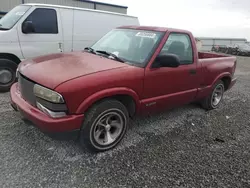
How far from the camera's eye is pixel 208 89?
4629mm

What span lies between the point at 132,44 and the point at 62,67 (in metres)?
1.29

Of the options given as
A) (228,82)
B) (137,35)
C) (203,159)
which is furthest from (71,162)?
(228,82)

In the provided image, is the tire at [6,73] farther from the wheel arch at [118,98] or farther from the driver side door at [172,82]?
the driver side door at [172,82]

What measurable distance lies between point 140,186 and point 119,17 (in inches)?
242

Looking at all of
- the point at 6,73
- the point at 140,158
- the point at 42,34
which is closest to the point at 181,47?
the point at 140,158

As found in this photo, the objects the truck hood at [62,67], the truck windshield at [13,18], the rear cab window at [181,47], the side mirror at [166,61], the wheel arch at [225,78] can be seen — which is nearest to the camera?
the truck hood at [62,67]

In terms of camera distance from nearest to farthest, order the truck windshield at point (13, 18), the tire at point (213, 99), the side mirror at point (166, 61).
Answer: the side mirror at point (166, 61) → the tire at point (213, 99) → the truck windshield at point (13, 18)

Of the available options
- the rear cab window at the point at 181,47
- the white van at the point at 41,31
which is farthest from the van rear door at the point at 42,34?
the rear cab window at the point at 181,47

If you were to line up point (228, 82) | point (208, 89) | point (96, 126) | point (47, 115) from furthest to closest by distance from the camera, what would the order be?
1. point (228, 82)
2. point (208, 89)
3. point (96, 126)
4. point (47, 115)

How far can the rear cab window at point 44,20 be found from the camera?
18.4 feet

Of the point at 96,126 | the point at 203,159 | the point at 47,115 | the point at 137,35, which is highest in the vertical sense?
the point at 137,35

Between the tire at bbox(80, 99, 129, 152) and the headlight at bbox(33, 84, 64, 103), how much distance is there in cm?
45

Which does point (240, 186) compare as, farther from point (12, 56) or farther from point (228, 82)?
point (12, 56)

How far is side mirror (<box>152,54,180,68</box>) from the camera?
3.28 metres
